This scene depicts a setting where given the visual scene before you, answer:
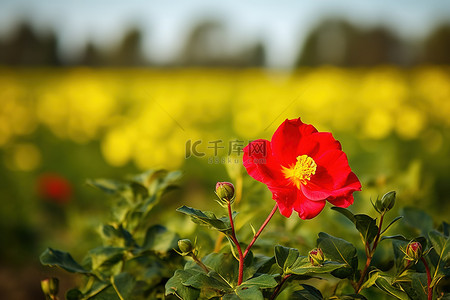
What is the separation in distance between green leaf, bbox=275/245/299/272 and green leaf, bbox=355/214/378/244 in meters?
0.08

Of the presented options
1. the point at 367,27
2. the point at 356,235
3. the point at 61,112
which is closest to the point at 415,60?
the point at 367,27

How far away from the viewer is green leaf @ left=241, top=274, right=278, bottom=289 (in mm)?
451

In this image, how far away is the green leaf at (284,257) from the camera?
50 cm

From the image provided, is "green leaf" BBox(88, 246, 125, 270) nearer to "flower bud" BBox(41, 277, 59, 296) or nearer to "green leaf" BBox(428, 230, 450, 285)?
"flower bud" BBox(41, 277, 59, 296)

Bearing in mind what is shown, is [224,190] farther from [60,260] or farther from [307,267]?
[60,260]

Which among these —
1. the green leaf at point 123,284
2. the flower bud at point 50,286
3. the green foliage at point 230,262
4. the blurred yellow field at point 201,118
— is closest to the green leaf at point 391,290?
the green foliage at point 230,262

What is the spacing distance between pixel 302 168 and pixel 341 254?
115 millimetres

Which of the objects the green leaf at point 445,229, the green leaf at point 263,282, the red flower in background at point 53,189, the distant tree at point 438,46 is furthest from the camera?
the distant tree at point 438,46

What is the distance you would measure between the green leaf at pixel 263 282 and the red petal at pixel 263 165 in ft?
0.36

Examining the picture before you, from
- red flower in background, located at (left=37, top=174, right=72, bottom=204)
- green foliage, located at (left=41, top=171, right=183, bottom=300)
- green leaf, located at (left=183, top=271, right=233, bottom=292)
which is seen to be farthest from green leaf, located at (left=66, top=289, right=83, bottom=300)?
Result: red flower in background, located at (left=37, top=174, right=72, bottom=204)

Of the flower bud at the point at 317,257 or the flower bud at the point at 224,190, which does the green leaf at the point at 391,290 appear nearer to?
the flower bud at the point at 317,257

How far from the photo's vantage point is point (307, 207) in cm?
52

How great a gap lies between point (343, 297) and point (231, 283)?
5.0 inches

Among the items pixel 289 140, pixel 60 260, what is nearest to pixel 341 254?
pixel 289 140
